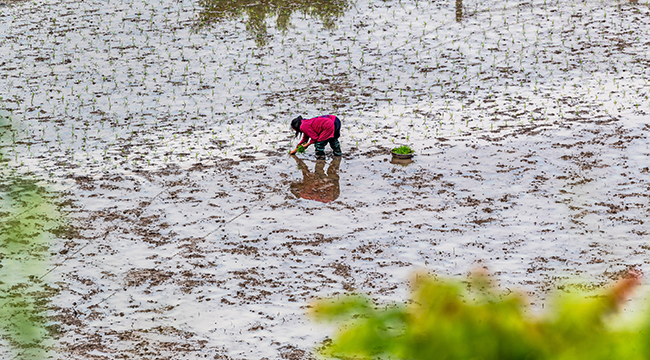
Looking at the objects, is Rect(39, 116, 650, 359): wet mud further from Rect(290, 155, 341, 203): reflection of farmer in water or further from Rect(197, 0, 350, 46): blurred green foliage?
Rect(197, 0, 350, 46): blurred green foliage

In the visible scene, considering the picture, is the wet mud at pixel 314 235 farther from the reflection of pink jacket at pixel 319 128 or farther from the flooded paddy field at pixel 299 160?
the reflection of pink jacket at pixel 319 128

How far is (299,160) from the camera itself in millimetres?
9750

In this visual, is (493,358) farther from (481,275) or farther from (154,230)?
(154,230)

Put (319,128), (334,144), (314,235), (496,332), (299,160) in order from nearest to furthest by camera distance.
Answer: (496,332) < (314,235) < (319,128) < (334,144) < (299,160)

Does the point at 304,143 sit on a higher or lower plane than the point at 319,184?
higher

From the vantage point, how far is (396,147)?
991 centimetres

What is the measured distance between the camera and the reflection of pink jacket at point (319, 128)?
946 cm

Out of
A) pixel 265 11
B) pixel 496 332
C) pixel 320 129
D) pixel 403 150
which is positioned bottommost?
pixel 403 150

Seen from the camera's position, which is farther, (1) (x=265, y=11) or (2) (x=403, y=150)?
(1) (x=265, y=11)

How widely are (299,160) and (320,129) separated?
20.4 inches

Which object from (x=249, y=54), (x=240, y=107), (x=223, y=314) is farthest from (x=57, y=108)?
(x=223, y=314)

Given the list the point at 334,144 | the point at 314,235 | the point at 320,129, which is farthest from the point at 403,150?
the point at 314,235

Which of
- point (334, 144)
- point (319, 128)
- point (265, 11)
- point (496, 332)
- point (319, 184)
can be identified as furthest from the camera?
point (265, 11)

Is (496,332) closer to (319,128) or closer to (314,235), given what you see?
(314,235)
